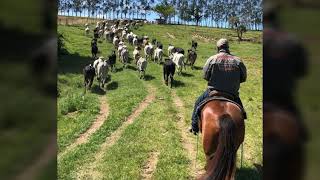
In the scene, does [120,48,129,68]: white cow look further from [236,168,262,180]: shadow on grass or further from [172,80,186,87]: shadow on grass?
[236,168,262,180]: shadow on grass

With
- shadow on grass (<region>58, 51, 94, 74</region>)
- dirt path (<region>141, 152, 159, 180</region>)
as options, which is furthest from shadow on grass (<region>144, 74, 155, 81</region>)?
dirt path (<region>141, 152, 159, 180</region>)

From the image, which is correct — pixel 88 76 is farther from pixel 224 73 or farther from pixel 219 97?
pixel 219 97

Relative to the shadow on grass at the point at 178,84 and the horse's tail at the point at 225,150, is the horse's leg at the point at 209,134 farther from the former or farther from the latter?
the shadow on grass at the point at 178,84

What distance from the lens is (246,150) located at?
13.1m

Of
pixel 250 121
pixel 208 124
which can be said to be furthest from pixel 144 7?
pixel 208 124

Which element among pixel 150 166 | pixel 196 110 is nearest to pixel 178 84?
pixel 150 166

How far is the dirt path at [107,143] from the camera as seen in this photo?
1076 centimetres

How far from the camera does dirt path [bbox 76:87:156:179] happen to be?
10.8 m

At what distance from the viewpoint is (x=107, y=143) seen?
13391mm
